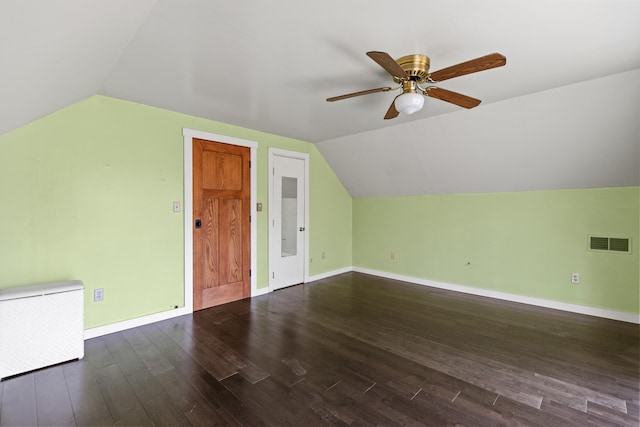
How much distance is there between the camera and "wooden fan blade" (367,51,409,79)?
1706 mm

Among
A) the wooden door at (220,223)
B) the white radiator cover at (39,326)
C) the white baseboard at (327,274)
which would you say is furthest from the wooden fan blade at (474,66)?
the white baseboard at (327,274)

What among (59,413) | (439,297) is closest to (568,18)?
(439,297)

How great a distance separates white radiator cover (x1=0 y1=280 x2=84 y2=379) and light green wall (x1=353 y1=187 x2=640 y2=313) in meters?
4.34

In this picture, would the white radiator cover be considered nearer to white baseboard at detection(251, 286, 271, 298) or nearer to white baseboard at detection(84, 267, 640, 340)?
white baseboard at detection(84, 267, 640, 340)

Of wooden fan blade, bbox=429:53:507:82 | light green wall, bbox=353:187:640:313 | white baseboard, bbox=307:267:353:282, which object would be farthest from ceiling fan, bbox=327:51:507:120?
white baseboard, bbox=307:267:353:282

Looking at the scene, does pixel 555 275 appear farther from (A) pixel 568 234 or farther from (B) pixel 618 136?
(B) pixel 618 136

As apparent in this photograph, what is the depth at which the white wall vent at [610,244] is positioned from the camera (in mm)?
3332

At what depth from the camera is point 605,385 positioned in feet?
7.09

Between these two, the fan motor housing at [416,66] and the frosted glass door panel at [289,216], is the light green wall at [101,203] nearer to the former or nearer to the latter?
the frosted glass door panel at [289,216]

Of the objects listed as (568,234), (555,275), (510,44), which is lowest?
(555,275)

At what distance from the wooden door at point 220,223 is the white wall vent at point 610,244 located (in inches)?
167

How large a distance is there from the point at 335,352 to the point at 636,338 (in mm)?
2947

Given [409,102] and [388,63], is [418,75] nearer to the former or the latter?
[409,102]

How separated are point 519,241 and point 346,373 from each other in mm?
3112
